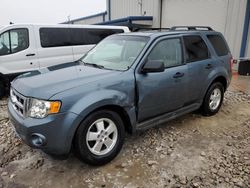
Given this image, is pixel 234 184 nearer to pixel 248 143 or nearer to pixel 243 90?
pixel 248 143

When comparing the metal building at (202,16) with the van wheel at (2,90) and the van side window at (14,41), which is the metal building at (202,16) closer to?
the van side window at (14,41)

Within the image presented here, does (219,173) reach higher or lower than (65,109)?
lower

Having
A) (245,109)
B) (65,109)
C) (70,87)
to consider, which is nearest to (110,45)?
(70,87)

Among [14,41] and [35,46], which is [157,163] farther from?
[14,41]

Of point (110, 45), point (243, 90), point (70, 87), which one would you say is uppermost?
point (110, 45)

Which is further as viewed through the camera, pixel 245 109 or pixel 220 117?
pixel 245 109

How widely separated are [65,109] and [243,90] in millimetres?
5986

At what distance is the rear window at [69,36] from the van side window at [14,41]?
1.48ft

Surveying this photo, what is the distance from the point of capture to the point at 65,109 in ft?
8.55

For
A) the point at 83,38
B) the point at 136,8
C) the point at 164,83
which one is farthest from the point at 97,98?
the point at 136,8

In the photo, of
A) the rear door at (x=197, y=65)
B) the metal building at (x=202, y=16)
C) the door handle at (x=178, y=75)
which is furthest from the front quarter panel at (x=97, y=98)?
the metal building at (x=202, y=16)

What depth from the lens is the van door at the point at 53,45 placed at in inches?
257

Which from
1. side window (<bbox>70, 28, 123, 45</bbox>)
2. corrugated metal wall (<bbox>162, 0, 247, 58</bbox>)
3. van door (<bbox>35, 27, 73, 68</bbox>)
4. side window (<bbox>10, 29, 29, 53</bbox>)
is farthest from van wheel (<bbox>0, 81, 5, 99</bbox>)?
corrugated metal wall (<bbox>162, 0, 247, 58</bbox>)

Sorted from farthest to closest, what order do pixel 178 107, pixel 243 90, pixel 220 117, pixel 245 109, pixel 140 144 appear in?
1. pixel 243 90
2. pixel 245 109
3. pixel 220 117
4. pixel 178 107
5. pixel 140 144
